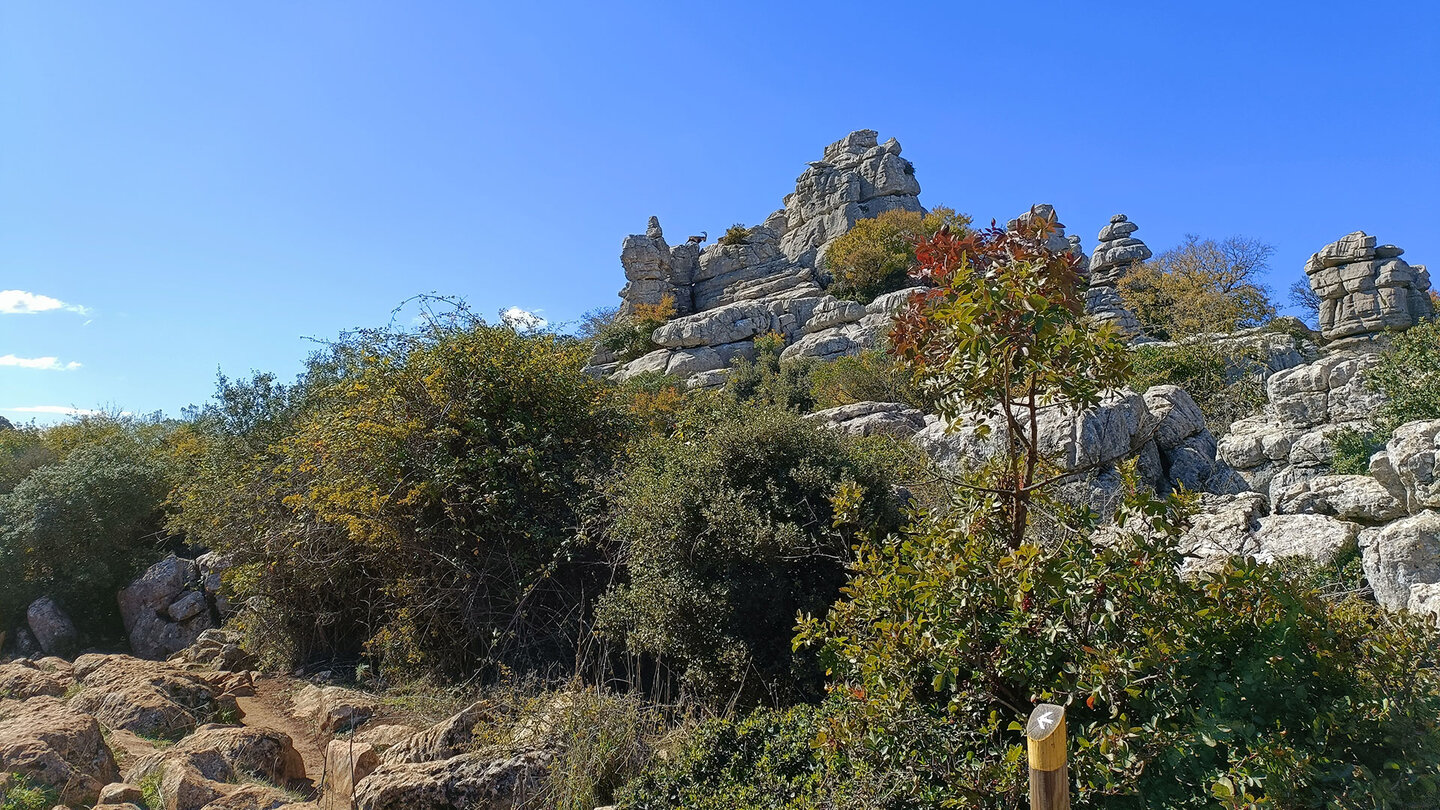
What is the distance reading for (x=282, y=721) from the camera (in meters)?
7.83

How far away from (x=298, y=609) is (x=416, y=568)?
254 centimetres

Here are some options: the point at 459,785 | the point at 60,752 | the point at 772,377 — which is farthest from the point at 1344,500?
the point at 772,377

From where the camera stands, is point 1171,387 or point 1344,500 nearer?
point 1344,500

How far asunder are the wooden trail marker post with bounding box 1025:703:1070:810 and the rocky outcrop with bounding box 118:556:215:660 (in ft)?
42.0

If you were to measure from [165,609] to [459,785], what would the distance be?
10.6 metres

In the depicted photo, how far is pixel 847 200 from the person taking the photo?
45.0 m

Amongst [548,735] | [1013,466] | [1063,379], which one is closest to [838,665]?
[1013,466]

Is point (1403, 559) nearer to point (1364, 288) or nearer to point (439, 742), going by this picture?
point (439, 742)

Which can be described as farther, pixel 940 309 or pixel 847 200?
pixel 847 200

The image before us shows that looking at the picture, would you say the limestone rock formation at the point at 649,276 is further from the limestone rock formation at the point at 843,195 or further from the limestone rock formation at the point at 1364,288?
the limestone rock formation at the point at 1364,288

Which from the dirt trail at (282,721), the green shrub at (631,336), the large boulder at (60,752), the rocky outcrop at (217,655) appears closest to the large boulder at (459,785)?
the dirt trail at (282,721)

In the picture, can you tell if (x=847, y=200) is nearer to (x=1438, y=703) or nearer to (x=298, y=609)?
(x=298, y=609)

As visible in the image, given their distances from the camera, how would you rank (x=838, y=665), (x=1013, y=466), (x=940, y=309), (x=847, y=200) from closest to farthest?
(x=940, y=309) → (x=1013, y=466) → (x=838, y=665) → (x=847, y=200)

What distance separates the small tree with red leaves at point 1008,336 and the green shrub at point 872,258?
3067cm
